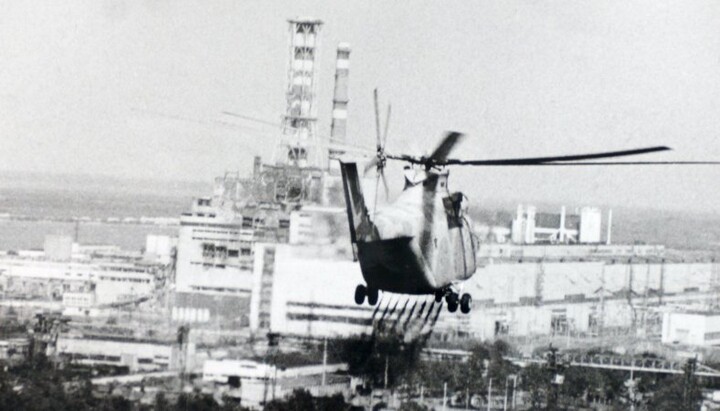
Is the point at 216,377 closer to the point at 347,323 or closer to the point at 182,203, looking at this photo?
the point at 347,323

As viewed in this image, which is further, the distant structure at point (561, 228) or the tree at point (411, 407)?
the distant structure at point (561, 228)

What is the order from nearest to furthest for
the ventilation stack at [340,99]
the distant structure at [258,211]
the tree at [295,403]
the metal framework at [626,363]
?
the tree at [295,403] < the metal framework at [626,363] < the distant structure at [258,211] < the ventilation stack at [340,99]

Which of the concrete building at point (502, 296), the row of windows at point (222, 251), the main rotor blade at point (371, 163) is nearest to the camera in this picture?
the main rotor blade at point (371, 163)

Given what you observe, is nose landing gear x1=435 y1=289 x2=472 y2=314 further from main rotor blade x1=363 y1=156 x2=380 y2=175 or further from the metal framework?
the metal framework

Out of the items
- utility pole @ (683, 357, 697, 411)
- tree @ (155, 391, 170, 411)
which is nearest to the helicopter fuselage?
tree @ (155, 391, 170, 411)

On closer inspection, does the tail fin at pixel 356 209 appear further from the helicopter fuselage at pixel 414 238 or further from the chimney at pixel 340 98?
the chimney at pixel 340 98

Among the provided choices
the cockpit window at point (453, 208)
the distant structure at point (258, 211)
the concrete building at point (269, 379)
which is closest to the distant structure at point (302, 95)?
the distant structure at point (258, 211)
